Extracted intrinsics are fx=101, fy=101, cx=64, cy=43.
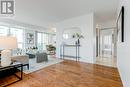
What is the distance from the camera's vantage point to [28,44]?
26.3ft

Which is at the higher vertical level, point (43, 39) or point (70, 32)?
point (70, 32)

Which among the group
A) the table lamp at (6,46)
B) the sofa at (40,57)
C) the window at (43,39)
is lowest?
the sofa at (40,57)

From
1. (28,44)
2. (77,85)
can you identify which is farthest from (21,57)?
(28,44)

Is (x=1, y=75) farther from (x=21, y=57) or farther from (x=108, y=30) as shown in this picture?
(x=108, y=30)

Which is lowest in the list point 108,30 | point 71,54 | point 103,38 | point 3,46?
point 71,54

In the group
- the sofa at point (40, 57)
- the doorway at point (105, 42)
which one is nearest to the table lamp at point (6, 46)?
the sofa at point (40, 57)

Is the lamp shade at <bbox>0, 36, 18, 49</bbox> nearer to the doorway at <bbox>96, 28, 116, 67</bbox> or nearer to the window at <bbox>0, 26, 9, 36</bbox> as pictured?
the window at <bbox>0, 26, 9, 36</bbox>

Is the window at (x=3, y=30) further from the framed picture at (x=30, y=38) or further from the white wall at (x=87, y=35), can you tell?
the white wall at (x=87, y=35)

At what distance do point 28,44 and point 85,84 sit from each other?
648 centimetres

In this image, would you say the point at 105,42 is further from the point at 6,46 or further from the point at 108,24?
the point at 6,46

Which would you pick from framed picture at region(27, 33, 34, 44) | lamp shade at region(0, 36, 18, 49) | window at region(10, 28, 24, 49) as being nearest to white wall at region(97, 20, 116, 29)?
framed picture at region(27, 33, 34, 44)

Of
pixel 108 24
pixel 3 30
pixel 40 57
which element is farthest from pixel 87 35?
pixel 3 30

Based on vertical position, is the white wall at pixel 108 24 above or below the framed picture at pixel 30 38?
above

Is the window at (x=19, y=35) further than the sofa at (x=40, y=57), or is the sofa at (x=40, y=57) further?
the window at (x=19, y=35)
